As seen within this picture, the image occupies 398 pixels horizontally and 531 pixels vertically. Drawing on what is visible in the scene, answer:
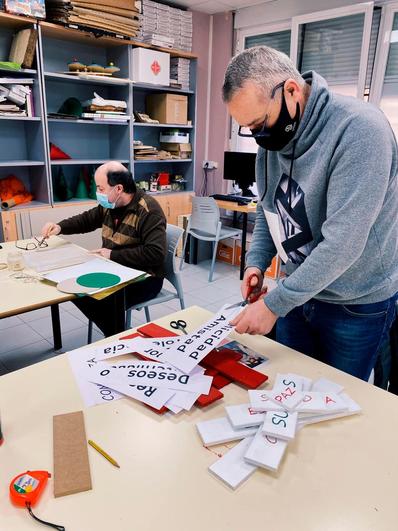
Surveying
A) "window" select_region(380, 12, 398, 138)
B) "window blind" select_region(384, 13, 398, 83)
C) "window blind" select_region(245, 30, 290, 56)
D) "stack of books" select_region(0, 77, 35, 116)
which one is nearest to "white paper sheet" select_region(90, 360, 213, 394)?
"stack of books" select_region(0, 77, 35, 116)

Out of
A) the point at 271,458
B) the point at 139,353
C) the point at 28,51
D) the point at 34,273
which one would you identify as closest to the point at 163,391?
the point at 139,353

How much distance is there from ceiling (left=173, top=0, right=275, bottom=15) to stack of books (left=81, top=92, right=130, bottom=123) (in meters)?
1.45

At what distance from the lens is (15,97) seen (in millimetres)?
3322

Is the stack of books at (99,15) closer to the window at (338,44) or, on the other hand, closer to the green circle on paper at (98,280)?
the window at (338,44)

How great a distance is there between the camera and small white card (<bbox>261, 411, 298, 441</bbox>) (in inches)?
32.2

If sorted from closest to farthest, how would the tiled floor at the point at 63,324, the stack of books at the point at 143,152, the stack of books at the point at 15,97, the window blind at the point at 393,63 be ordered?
the tiled floor at the point at 63,324 < the stack of books at the point at 15,97 < the window blind at the point at 393,63 < the stack of books at the point at 143,152

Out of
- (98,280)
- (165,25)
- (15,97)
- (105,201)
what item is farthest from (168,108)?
(98,280)

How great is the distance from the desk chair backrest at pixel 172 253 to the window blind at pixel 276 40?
3037 mm

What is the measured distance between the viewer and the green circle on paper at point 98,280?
67.4 inches

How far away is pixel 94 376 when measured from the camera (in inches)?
41.4

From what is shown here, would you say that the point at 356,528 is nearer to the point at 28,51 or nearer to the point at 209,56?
the point at 28,51

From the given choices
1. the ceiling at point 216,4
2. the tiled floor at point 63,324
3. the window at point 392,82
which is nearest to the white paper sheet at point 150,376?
the tiled floor at point 63,324

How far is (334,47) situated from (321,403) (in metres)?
4.12

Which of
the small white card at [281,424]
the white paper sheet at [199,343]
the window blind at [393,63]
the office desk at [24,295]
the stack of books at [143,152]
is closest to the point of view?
the small white card at [281,424]
